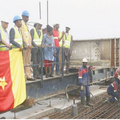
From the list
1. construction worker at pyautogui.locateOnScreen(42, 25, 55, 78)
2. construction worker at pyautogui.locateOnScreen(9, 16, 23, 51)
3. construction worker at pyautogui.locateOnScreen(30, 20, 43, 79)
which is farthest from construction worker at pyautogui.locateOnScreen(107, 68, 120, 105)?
construction worker at pyautogui.locateOnScreen(9, 16, 23, 51)

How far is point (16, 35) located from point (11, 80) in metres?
1.34

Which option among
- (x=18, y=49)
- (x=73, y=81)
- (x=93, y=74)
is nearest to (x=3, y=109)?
(x=18, y=49)

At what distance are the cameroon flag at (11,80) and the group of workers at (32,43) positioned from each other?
29 centimetres

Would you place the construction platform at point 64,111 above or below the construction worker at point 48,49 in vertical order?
below

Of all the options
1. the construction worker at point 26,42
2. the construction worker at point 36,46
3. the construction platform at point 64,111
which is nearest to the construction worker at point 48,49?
the construction worker at point 36,46

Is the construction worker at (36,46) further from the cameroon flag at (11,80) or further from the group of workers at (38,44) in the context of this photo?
the cameroon flag at (11,80)

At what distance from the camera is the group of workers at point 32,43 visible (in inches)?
226

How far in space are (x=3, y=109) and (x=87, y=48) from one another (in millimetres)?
6838

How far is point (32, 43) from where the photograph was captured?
257 inches

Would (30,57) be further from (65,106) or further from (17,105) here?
(65,106)

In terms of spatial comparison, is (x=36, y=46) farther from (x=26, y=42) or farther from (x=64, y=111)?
(x=64, y=111)

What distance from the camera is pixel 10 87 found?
532 cm

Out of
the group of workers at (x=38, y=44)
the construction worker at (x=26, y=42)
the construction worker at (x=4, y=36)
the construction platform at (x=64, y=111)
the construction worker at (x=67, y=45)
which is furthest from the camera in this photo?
the construction worker at (x=67, y=45)

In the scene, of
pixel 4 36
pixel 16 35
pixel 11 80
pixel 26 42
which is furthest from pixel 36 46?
pixel 11 80
